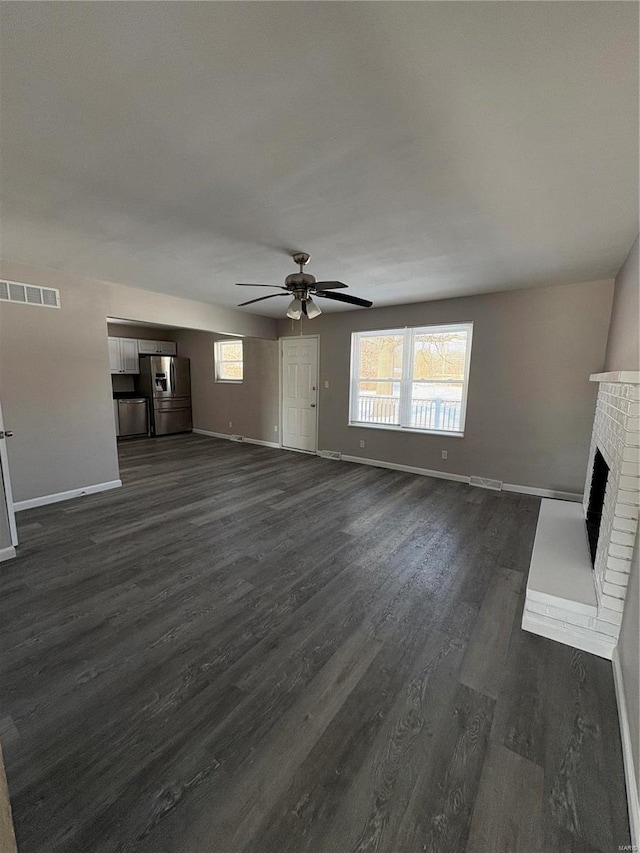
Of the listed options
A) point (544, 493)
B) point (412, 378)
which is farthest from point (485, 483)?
point (412, 378)

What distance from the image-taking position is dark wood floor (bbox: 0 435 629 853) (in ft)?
3.62

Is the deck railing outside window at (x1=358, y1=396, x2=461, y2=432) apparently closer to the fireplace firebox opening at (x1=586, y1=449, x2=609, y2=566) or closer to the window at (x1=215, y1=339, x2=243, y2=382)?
the fireplace firebox opening at (x1=586, y1=449, x2=609, y2=566)

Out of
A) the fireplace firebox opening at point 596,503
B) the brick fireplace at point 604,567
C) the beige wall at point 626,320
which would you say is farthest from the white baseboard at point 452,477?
the brick fireplace at point 604,567

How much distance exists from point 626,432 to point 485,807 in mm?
1777

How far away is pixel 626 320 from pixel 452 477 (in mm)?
2705

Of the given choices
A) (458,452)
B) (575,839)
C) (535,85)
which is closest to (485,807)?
(575,839)

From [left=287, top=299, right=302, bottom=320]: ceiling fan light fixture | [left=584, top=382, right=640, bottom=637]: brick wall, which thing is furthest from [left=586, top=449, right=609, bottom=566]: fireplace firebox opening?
[left=287, top=299, right=302, bottom=320]: ceiling fan light fixture

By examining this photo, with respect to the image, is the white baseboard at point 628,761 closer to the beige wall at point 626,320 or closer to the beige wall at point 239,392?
the beige wall at point 626,320

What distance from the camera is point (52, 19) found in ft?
3.34

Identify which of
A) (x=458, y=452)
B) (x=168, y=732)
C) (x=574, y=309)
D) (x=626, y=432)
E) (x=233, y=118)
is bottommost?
(x=168, y=732)

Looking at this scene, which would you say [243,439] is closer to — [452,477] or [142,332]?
[142,332]

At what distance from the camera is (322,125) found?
1447 mm

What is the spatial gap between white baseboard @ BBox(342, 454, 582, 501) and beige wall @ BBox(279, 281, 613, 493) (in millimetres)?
63

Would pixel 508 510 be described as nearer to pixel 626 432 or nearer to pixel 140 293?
pixel 626 432
